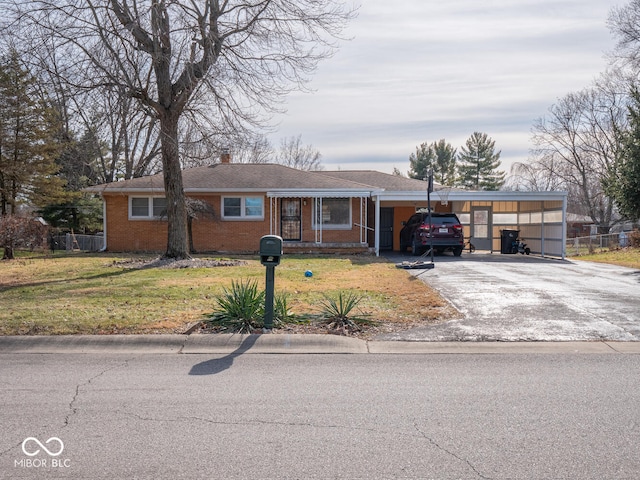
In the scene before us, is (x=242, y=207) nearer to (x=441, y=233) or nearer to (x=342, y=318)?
(x=441, y=233)

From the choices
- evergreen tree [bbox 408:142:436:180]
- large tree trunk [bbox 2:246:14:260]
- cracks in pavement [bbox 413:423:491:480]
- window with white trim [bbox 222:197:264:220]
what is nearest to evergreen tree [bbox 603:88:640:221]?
window with white trim [bbox 222:197:264:220]

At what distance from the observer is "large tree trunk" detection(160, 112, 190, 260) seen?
57.9 ft

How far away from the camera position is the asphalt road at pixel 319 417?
4.25 metres

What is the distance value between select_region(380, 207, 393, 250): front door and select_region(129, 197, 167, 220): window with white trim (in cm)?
1016

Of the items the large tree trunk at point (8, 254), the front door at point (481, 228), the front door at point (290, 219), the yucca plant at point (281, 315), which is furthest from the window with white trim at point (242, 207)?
the yucca plant at point (281, 315)

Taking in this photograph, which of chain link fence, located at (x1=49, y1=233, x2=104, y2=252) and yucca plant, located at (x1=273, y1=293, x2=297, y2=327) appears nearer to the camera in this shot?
yucca plant, located at (x1=273, y1=293, x2=297, y2=327)

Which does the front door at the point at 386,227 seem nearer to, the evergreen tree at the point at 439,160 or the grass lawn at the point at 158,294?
the grass lawn at the point at 158,294

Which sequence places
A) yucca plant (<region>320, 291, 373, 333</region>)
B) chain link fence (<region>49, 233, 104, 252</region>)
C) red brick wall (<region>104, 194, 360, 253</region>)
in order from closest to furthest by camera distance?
yucca plant (<region>320, 291, 373, 333</region>) < red brick wall (<region>104, 194, 360, 253</region>) < chain link fence (<region>49, 233, 104, 252</region>)

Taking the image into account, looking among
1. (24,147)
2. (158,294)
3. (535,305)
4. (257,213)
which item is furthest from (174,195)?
(24,147)

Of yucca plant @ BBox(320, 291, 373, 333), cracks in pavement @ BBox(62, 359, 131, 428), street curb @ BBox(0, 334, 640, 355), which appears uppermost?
yucca plant @ BBox(320, 291, 373, 333)

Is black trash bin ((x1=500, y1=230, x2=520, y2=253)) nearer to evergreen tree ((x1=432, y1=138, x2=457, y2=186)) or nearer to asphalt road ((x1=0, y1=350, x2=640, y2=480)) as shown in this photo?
asphalt road ((x1=0, y1=350, x2=640, y2=480))

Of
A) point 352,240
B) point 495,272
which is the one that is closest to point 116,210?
point 352,240

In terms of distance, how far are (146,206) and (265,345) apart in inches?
738

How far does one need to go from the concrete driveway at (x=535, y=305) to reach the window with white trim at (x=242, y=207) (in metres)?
A: 10.2
